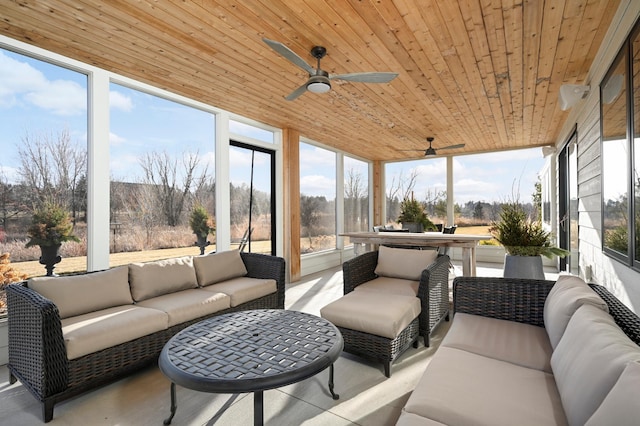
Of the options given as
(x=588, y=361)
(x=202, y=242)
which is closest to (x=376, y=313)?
(x=588, y=361)

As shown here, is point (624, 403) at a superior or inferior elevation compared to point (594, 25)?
inferior

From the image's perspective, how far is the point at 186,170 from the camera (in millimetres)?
4121

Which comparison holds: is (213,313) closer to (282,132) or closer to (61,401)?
(61,401)

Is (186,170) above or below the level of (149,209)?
above

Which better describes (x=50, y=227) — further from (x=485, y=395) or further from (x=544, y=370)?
(x=544, y=370)

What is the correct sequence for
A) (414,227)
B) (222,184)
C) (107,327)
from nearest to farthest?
(107,327) < (222,184) < (414,227)

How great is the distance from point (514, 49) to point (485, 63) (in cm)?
29

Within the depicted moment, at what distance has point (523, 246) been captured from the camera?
3.31 metres

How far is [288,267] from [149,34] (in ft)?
12.3

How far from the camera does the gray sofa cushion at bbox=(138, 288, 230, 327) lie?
102 inches

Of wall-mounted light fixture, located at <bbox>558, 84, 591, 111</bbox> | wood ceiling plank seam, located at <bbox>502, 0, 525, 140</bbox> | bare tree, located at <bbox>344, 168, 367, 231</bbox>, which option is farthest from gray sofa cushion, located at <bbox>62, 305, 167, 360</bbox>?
bare tree, located at <bbox>344, 168, 367, 231</bbox>

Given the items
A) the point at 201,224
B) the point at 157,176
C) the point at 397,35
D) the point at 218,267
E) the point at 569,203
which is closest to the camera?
the point at 397,35

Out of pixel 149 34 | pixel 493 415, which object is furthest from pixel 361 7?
pixel 493 415

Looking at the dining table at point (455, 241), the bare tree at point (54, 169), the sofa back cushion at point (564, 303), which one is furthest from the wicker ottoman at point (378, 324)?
the bare tree at point (54, 169)
